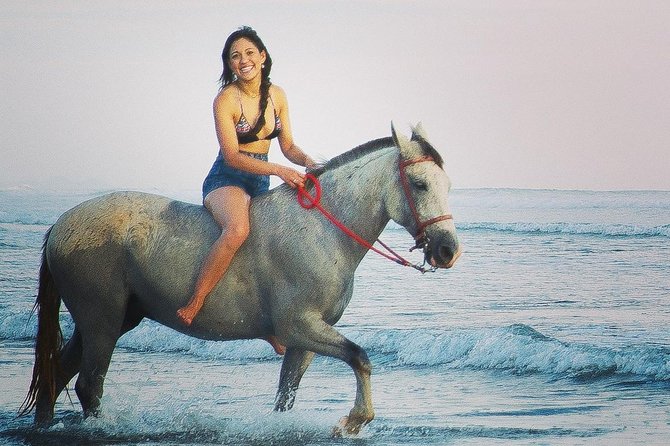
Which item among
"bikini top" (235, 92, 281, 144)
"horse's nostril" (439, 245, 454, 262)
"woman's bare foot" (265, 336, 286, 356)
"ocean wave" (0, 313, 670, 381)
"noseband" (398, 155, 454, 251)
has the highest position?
"bikini top" (235, 92, 281, 144)

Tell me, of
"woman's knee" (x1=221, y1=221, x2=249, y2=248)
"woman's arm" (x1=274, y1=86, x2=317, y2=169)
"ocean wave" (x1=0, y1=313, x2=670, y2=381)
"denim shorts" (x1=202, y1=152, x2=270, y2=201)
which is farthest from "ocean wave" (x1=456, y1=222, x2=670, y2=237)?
"woman's knee" (x1=221, y1=221, x2=249, y2=248)

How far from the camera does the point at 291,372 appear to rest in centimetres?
432

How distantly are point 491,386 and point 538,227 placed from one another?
5.20 m

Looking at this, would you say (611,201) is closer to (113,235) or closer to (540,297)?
(540,297)

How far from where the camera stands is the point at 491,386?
19.7 ft

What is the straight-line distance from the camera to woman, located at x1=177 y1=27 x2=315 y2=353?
4098mm

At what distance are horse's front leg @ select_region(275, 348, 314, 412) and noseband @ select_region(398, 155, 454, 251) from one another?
2.23 ft

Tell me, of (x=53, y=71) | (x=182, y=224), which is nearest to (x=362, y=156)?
(x=182, y=224)

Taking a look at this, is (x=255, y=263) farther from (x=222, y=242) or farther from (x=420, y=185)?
(x=420, y=185)

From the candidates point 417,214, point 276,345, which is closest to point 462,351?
point 276,345

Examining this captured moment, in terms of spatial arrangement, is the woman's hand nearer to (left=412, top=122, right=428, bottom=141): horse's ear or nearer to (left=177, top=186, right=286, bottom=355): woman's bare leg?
(left=177, top=186, right=286, bottom=355): woman's bare leg

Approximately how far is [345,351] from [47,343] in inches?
48.2

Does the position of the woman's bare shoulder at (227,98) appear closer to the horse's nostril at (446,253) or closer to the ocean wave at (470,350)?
the horse's nostril at (446,253)

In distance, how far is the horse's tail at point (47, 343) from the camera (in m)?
4.39
